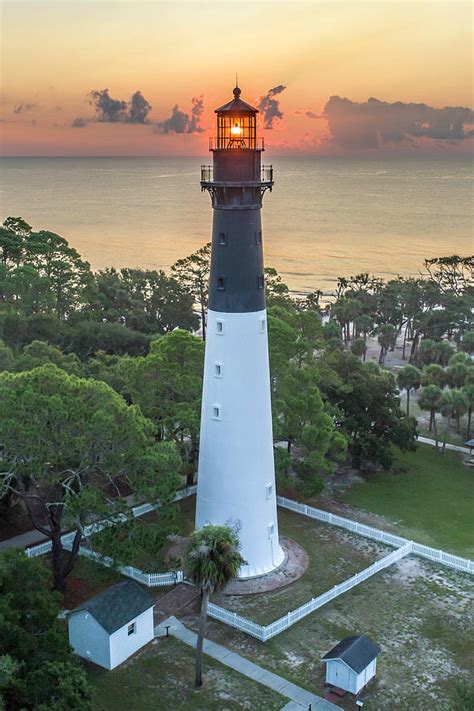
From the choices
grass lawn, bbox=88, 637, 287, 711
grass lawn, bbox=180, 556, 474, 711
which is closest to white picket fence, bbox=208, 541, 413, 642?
grass lawn, bbox=180, 556, 474, 711

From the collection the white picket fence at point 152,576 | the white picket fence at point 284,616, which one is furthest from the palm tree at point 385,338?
the white picket fence at point 152,576

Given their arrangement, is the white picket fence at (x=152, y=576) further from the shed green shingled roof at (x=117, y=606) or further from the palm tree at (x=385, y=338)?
the palm tree at (x=385, y=338)

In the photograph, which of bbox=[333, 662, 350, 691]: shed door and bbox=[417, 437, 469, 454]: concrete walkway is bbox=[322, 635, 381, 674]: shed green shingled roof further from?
bbox=[417, 437, 469, 454]: concrete walkway

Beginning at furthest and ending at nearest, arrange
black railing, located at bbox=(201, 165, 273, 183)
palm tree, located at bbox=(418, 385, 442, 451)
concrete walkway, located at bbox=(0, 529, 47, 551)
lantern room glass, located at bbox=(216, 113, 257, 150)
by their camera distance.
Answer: palm tree, located at bbox=(418, 385, 442, 451) < concrete walkway, located at bbox=(0, 529, 47, 551) < black railing, located at bbox=(201, 165, 273, 183) < lantern room glass, located at bbox=(216, 113, 257, 150)

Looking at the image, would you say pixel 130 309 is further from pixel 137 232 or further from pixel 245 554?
pixel 137 232

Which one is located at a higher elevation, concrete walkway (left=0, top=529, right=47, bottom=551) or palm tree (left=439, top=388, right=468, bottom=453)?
palm tree (left=439, top=388, right=468, bottom=453)
